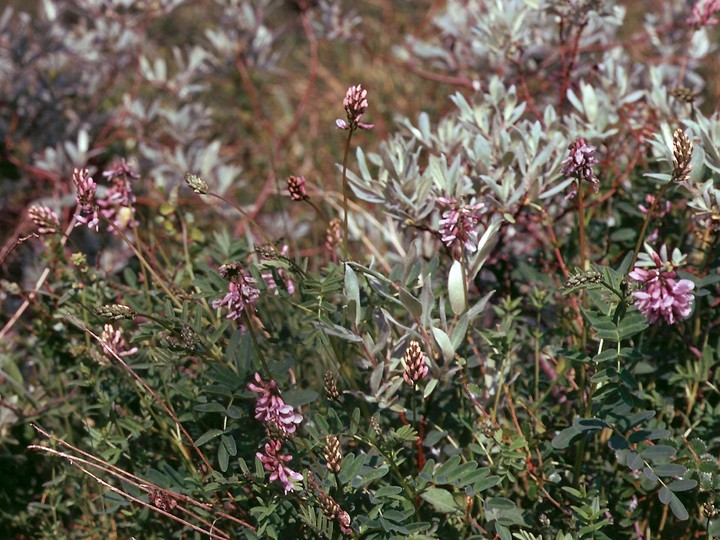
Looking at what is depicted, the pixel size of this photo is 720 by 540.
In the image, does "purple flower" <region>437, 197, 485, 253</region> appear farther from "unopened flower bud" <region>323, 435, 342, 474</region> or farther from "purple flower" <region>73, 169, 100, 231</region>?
"purple flower" <region>73, 169, 100, 231</region>

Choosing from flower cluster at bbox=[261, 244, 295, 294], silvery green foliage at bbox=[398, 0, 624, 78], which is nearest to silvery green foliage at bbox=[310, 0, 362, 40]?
silvery green foliage at bbox=[398, 0, 624, 78]

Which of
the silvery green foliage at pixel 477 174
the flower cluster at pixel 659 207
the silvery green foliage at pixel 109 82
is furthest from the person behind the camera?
the silvery green foliage at pixel 109 82

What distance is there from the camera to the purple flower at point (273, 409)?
1.76 m

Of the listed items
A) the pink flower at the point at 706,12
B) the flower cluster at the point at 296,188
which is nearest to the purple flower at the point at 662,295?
the flower cluster at the point at 296,188

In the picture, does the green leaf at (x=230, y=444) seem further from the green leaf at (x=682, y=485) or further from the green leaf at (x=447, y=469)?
the green leaf at (x=682, y=485)

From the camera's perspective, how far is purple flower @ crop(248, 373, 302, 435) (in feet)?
5.76

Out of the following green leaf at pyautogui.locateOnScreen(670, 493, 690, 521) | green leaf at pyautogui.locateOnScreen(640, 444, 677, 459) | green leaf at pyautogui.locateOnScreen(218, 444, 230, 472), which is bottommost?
green leaf at pyautogui.locateOnScreen(670, 493, 690, 521)

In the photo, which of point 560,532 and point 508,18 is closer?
point 560,532

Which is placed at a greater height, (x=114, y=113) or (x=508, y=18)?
(x=508, y=18)

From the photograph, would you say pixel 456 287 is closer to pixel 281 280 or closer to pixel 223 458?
pixel 281 280

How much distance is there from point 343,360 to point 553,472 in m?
0.56

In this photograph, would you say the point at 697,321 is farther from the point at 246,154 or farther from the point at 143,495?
the point at 246,154

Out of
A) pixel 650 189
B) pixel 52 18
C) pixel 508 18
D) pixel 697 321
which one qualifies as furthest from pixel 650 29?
pixel 52 18

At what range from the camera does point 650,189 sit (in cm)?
245
